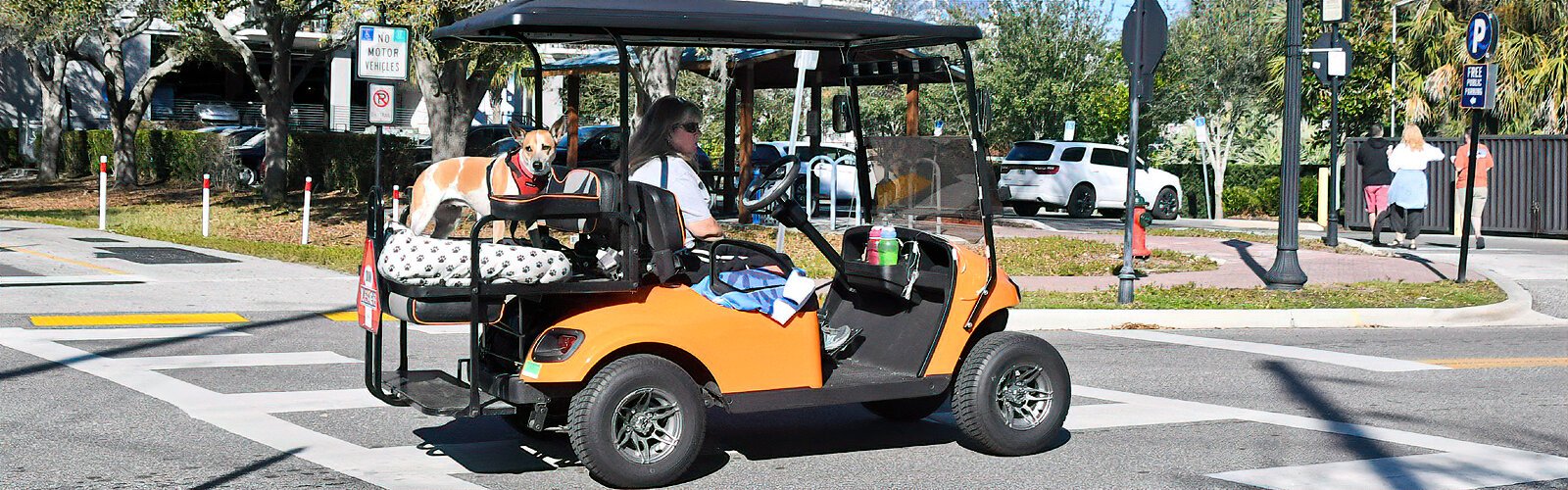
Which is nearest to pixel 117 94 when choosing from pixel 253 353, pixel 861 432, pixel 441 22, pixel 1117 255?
pixel 441 22

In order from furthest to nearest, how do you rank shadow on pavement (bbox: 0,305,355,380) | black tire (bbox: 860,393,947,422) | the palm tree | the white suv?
the white suv → the palm tree → shadow on pavement (bbox: 0,305,355,380) → black tire (bbox: 860,393,947,422)

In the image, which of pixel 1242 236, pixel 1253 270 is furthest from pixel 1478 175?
pixel 1253 270

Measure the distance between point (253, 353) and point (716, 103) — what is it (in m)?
28.2

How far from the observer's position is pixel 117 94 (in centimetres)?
3222

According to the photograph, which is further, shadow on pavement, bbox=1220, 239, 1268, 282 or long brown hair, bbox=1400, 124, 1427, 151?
long brown hair, bbox=1400, 124, 1427, 151

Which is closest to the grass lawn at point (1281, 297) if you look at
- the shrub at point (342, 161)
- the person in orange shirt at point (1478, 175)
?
the person in orange shirt at point (1478, 175)

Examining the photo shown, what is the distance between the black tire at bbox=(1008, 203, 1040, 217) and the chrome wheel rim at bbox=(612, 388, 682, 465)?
74.6 ft

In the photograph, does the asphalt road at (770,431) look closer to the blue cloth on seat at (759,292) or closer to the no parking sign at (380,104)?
the blue cloth on seat at (759,292)

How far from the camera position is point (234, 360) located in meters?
9.43

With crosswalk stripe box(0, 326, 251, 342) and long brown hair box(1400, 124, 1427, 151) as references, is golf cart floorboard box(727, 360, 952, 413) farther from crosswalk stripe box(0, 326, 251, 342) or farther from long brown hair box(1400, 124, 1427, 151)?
long brown hair box(1400, 124, 1427, 151)

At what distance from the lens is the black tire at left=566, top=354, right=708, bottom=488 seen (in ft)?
19.0

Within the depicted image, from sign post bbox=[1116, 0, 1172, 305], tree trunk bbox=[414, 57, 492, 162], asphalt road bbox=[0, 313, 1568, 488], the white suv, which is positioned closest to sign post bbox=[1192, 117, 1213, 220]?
the white suv

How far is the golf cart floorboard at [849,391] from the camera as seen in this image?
20.5ft

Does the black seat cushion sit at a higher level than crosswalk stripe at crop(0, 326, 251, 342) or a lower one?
higher
